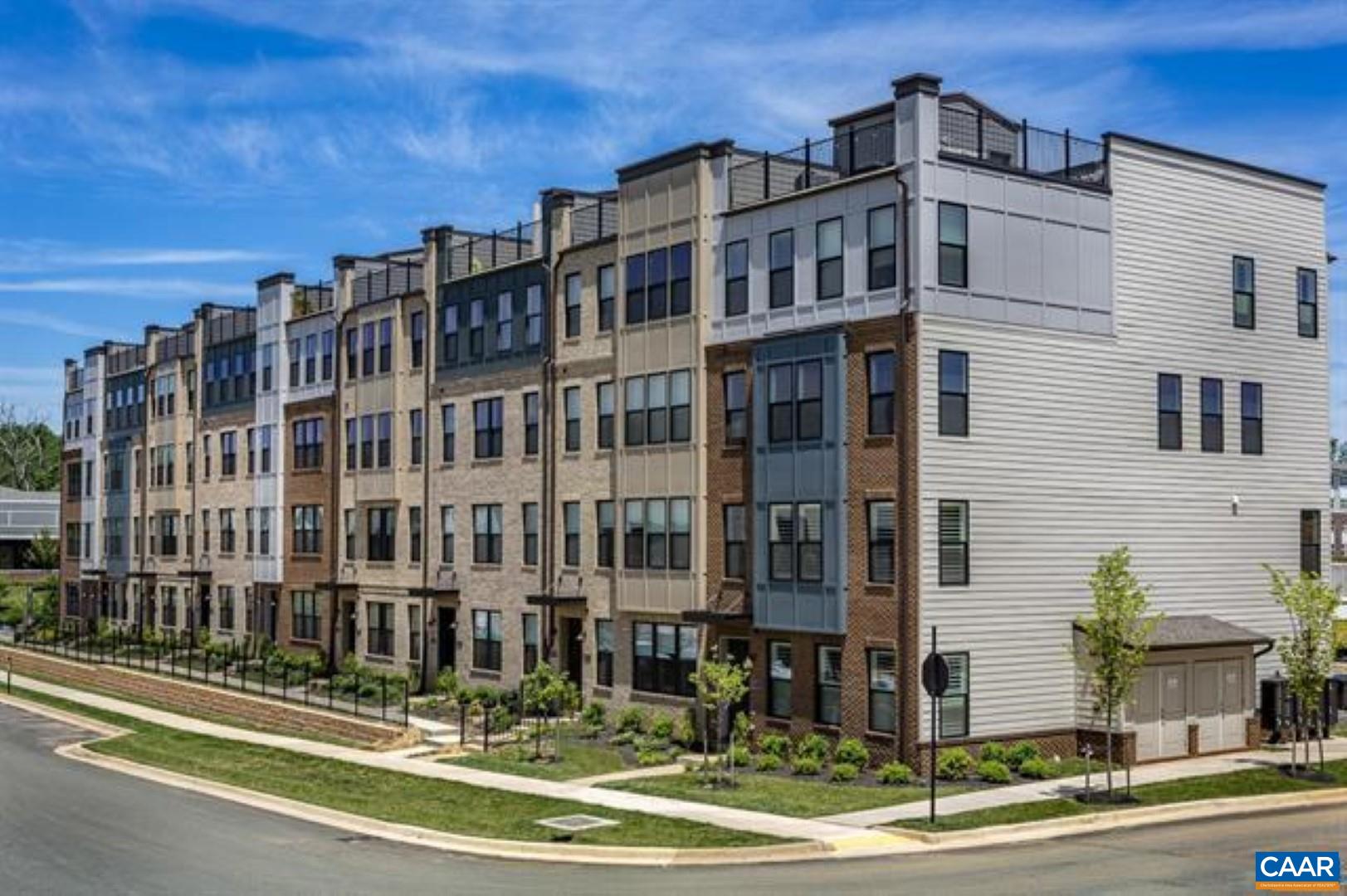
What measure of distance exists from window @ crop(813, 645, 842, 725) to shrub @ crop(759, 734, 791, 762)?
3.02 feet

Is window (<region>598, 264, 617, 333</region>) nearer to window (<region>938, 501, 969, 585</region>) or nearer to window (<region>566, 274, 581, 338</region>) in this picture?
window (<region>566, 274, 581, 338</region>)

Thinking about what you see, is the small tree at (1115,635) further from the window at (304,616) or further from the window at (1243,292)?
the window at (304,616)

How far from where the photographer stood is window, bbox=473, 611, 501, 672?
161 feet

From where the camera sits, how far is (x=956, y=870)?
24047 millimetres

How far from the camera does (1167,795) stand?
30906 mm

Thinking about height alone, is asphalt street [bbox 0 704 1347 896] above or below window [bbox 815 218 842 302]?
below

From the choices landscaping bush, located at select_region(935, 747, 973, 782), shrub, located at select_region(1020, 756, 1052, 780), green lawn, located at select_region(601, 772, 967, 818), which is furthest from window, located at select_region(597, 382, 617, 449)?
shrub, located at select_region(1020, 756, 1052, 780)

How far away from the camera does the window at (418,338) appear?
5356cm

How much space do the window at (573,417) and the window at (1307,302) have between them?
19.9 meters

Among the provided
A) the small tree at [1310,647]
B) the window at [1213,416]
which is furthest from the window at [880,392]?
the small tree at [1310,647]

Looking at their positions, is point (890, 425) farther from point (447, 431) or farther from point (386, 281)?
point (386, 281)

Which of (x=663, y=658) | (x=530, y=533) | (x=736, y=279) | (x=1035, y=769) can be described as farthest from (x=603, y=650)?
(x=1035, y=769)

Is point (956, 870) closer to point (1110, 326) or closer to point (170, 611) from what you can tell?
point (1110, 326)

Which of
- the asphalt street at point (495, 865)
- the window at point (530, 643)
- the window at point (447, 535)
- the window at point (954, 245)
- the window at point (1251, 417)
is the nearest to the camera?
the asphalt street at point (495, 865)
